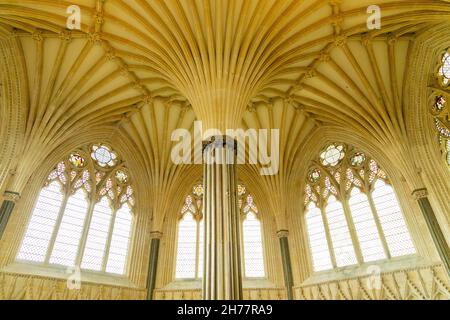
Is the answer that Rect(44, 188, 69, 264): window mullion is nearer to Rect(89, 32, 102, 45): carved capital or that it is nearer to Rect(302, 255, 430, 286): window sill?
Rect(89, 32, 102, 45): carved capital

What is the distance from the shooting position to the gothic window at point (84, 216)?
12.7 metres

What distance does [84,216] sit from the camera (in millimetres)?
14008

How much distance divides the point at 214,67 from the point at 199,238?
8.45 m

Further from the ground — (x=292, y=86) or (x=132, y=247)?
(x=292, y=86)

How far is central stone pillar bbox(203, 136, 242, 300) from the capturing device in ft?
24.3

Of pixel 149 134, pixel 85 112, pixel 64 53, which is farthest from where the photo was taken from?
pixel 149 134

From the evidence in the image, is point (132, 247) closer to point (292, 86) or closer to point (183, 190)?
point (183, 190)

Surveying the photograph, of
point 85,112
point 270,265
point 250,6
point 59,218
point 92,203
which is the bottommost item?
point 270,265

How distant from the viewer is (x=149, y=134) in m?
16.4

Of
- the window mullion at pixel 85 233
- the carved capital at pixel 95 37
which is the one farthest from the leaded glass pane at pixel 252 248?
the carved capital at pixel 95 37

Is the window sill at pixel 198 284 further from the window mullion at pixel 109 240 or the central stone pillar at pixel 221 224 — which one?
the central stone pillar at pixel 221 224

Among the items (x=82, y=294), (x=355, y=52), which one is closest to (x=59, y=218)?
(x=82, y=294)

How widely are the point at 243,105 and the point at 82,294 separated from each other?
9473 millimetres

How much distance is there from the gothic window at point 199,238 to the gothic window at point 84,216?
258 cm
